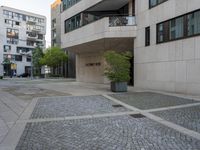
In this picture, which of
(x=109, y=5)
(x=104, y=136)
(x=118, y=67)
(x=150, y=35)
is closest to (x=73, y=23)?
(x=109, y=5)

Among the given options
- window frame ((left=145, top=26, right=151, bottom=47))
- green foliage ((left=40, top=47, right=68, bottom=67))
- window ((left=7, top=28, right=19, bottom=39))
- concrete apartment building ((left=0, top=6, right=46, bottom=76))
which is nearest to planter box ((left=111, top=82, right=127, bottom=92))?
window frame ((left=145, top=26, right=151, bottom=47))

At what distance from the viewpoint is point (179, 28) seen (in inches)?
551

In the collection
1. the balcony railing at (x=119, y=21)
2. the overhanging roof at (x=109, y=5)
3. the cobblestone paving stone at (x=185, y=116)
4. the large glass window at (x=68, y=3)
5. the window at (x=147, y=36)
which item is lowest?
the cobblestone paving stone at (x=185, y=116)

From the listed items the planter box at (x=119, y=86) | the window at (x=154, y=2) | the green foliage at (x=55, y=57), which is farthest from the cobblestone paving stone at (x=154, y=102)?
the green foliage at (x=55, y=57)

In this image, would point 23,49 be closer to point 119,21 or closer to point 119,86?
point 119,21

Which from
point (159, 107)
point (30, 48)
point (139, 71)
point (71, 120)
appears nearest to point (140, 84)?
point (139, 71)

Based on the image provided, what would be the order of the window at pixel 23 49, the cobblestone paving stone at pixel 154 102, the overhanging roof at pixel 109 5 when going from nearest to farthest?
the cobblestone paving stone at pixel 154 102 → the overhanging roof at pixel 109 5 → the window at pixel 23 49

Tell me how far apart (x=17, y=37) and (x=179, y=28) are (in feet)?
218

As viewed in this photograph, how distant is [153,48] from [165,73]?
234 cm

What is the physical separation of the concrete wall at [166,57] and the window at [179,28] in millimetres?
328

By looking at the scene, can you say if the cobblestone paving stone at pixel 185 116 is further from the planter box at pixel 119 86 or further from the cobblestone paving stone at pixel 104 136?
the planter box at pixel 119 86

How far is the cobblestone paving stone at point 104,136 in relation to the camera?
4.64 m

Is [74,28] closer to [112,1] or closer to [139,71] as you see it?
[112,1]

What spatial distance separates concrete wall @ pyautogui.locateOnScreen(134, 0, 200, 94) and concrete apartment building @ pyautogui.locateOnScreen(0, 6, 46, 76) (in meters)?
53.0
